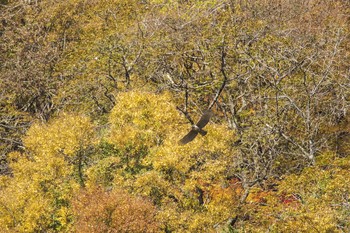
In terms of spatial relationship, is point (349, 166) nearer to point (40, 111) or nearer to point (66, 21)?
point (40, 111)

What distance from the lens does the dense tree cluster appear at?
68.2ft

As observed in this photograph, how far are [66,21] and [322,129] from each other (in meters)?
22.1

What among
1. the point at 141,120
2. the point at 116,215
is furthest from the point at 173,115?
the point at 116,215

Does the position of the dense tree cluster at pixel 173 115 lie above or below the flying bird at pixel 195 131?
below

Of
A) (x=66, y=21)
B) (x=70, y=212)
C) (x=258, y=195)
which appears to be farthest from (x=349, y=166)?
(x=66, y=21)

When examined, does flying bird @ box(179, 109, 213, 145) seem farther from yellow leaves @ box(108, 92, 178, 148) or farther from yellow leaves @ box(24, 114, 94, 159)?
yellow leaves @ box(24, 114, 94, 159)

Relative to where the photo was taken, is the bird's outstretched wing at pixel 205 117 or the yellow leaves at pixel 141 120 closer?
the bird's outstretched wing at pixel 205 117

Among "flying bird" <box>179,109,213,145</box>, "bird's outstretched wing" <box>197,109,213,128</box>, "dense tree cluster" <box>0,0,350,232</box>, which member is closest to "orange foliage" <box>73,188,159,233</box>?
"dense tree cluster" <box>0,0,350,232</box>

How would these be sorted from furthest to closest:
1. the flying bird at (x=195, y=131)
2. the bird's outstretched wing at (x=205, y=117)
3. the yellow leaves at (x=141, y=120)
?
the yellow leaves at (x=141, y=120)
the bird's outstretched wing at (x=205, y=117)
the flying bird at (x=195, y=131)

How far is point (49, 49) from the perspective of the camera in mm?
38344

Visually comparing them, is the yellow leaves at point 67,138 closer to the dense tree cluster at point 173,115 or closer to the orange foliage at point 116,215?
the dense tree cluster at point 173,115

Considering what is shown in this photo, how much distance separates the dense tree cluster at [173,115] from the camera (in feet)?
68.2

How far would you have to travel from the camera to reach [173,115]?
23.6 meters

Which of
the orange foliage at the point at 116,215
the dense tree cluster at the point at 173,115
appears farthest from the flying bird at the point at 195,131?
the orange foliage at the point at 116,215
